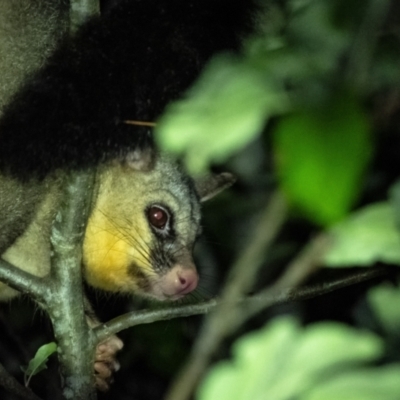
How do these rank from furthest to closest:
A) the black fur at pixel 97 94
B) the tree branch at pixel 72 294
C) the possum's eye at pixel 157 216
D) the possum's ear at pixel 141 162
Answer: the possum's eye at pixel 157 216 → the possum's ear at pixel 141 162 → the tree branch at pixel 72 294 → the black fur at pixel 97 94

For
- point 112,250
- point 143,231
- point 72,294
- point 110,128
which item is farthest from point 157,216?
point 110,128

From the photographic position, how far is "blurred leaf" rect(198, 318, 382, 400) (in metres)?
0.65

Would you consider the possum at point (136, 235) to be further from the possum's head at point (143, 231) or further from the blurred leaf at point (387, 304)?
the blurred leaf at point (387, 304)

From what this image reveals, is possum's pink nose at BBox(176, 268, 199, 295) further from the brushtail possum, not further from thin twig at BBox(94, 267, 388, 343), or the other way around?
thin twig at BBox(94, 267, 388, 343)

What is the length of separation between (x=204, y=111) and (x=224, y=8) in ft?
4.50

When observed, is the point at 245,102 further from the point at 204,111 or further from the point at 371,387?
the point at 371,387

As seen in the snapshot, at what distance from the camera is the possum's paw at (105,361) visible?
8.50ft

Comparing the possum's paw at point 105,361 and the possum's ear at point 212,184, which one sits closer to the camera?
the possum's paw at point 105,361

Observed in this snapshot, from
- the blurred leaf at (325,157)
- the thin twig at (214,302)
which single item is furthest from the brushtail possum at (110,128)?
the blurred leaf at (325,157)

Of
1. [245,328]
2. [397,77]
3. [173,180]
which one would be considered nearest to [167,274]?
[173,180]

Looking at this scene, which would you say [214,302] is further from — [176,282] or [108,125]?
[176,282]

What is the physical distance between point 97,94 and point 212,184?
118 centimetres

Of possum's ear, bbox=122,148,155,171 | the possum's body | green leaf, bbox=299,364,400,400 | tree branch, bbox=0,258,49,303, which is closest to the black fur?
the possum's body

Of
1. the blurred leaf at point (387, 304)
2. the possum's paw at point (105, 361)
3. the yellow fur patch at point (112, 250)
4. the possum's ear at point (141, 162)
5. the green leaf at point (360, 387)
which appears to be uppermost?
the green leaf at point (360, 387)
